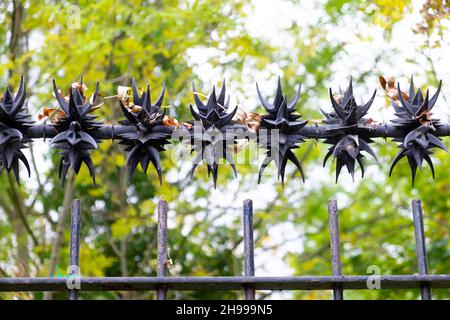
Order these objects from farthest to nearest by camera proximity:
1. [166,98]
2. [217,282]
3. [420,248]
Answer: [166,98] → [420,248] → [217,282]

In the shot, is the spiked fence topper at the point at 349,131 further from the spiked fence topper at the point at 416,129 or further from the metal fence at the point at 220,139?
the spiked fence topper at the point at 416,129

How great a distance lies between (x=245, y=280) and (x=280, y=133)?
504 millimetres

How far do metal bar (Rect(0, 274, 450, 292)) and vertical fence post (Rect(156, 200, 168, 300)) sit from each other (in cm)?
3

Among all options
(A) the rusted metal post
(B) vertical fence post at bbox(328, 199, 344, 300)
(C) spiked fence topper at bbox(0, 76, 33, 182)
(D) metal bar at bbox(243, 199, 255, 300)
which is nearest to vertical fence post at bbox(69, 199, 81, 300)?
(A) the rusted metal post

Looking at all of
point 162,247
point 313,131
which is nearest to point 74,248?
point 162,247

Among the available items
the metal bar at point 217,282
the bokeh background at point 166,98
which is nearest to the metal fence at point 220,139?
the metal bar at point 217,282

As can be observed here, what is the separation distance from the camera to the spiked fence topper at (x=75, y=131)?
91.5 inches

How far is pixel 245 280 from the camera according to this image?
227cm

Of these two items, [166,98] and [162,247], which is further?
[166,98]

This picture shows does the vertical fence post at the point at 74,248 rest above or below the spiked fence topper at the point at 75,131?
below

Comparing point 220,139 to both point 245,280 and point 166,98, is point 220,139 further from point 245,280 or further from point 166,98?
point 166,98

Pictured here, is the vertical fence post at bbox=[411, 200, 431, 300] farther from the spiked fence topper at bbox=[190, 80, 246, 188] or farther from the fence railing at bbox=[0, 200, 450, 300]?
the spiked fence topper at bbox=[190, 80, 246, 188]

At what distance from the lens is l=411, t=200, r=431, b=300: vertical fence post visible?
2333 mm

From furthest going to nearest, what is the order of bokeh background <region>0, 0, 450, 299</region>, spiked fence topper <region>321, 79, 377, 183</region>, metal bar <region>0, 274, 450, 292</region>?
bokeh background <region>0, 0, 450, 299</region> < spiked fence topper <region>321, 79, 377, 183</region> < metal bar <region>0, 274, 450, 292</region>
